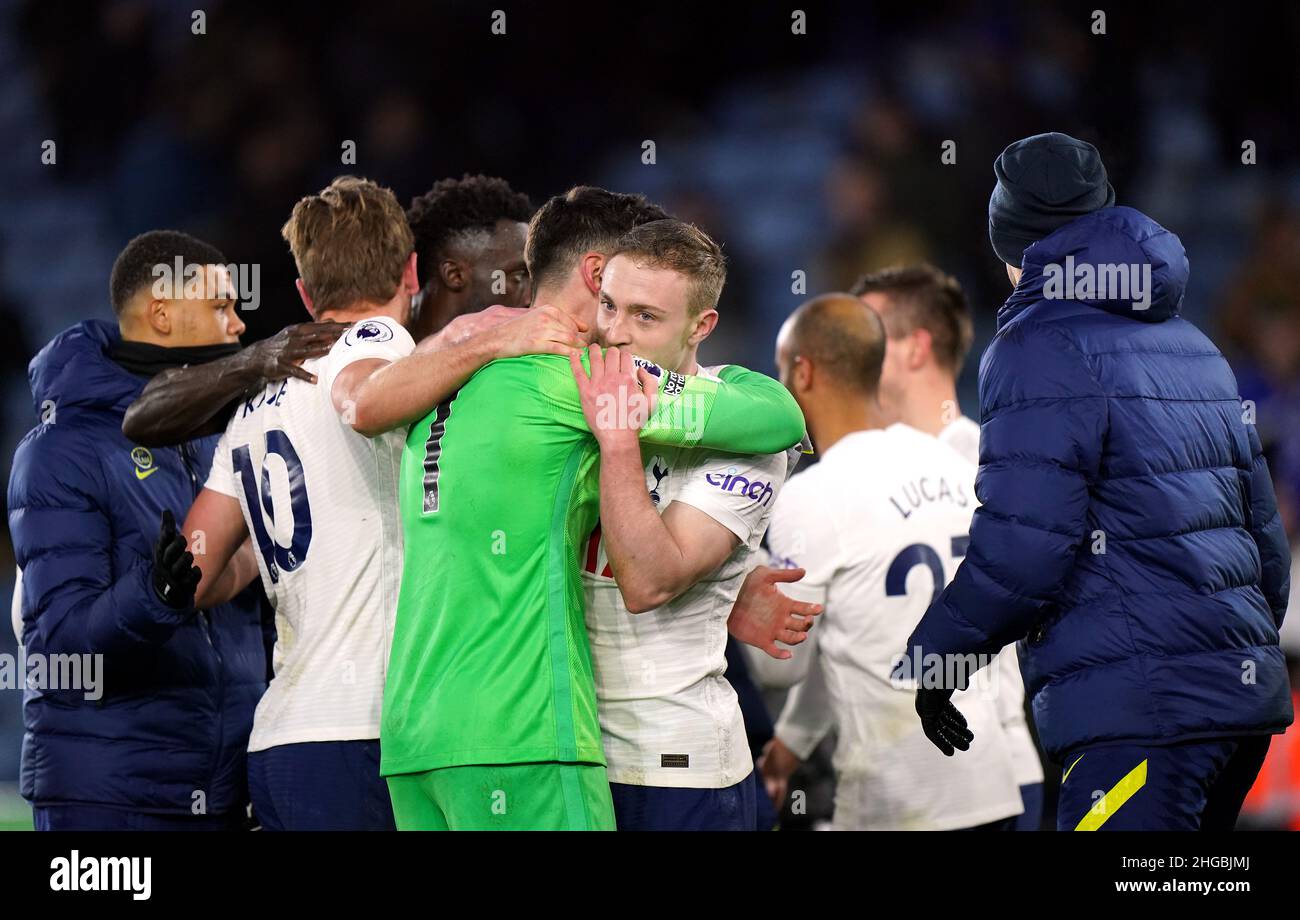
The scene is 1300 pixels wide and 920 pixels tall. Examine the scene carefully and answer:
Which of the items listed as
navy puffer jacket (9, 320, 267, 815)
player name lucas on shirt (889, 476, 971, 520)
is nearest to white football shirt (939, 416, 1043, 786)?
player name lucas on shirt (889, 476, 971, 520)

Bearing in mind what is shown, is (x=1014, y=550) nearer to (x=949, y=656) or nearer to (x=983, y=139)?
(x=949, y=656)

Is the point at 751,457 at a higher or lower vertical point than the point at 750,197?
lower

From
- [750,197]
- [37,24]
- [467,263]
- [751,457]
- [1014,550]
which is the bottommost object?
[1014,550]

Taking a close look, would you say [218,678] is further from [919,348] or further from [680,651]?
[919,348]

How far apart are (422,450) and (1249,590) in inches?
67.6

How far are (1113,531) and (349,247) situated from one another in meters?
1.81

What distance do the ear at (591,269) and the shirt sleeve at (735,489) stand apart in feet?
1.39

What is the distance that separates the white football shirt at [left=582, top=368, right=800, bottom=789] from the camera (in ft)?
9.12

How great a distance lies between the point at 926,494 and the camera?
13.4 feet

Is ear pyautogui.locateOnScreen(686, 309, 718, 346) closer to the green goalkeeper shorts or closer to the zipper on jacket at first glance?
the green goalkeeper shorts

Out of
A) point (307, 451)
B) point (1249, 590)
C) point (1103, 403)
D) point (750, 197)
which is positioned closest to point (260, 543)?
point (307, 451)

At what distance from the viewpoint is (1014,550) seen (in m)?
2.85

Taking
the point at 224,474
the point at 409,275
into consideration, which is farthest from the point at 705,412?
the point at 224,474
